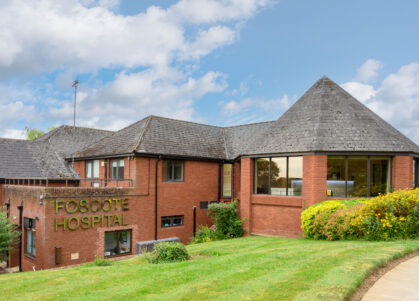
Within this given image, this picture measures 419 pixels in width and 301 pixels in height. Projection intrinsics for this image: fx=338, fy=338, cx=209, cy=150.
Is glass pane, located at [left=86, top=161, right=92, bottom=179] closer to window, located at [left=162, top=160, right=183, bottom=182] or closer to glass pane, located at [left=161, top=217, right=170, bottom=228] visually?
window, located at [left=162, top=160, right=183, bottom=182]

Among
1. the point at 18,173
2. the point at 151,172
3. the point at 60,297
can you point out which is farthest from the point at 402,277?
the point at 18,173

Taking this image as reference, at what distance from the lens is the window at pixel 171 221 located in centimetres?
2123

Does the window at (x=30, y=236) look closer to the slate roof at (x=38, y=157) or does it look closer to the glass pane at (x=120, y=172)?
the slate roof at (x=38, y=157)

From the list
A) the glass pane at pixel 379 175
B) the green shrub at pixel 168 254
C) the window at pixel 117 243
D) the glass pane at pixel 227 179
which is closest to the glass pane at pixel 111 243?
the window at pixel 117 243

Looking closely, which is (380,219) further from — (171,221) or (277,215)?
(171,221)

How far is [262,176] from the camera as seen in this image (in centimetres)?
1919

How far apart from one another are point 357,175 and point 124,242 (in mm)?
13112

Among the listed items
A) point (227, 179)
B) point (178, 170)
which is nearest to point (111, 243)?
point (178, 170)

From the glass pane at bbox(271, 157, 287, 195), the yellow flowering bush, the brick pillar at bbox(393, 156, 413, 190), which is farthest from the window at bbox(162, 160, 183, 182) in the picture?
the brick pillar at bbox(393, 156, 413, 190)

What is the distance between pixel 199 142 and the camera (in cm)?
2473

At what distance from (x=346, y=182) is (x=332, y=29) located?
8521 millimetres

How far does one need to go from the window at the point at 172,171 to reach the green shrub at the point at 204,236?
12.0 ft

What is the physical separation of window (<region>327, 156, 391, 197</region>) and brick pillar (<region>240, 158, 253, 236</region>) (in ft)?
14.7

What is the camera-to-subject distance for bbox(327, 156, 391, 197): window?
659 inches
